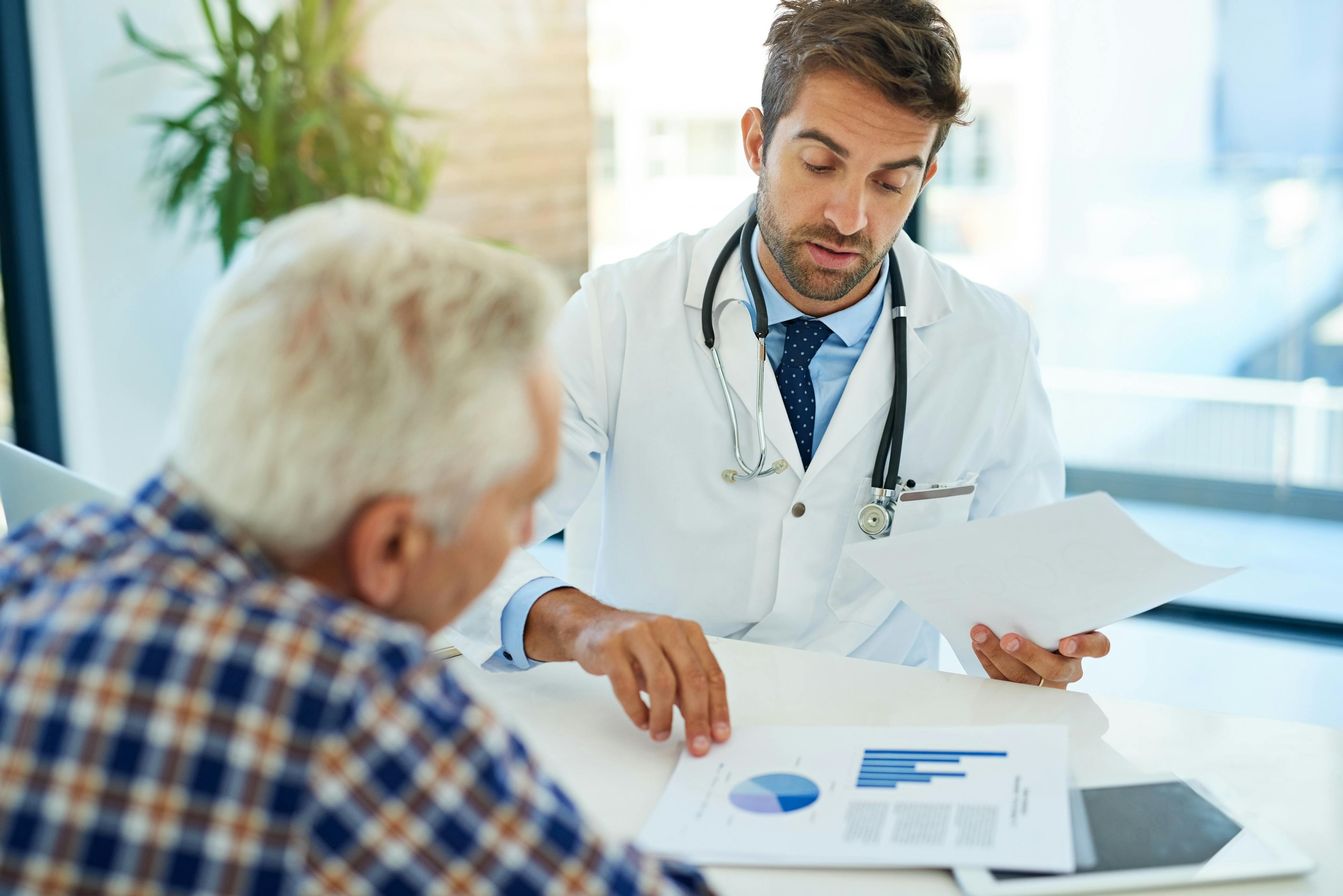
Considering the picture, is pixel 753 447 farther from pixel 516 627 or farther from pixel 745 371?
pixel 516 627

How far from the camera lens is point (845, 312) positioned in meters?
1.66

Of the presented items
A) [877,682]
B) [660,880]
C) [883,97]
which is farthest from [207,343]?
[883,97]

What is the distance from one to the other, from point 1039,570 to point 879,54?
76 centimetres

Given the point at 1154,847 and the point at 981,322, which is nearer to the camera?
the point at 1154,847

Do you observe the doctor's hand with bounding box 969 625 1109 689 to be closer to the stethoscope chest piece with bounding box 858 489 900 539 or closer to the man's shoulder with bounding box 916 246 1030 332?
the stethoscope chest piece with bounding box 858 489 900 539

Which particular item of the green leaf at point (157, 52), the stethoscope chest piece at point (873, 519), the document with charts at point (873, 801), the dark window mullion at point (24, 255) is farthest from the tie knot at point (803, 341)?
the dark window mullion at point (24, 255)

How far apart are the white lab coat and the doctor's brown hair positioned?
238mm

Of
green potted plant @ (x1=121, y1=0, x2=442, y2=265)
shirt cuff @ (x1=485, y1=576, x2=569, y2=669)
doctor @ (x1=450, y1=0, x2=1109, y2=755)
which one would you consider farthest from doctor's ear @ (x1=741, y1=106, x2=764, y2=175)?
green potted plant @ (x1=121, y1=0, x2=442, y2=265)

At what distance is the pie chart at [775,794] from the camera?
0.98 m

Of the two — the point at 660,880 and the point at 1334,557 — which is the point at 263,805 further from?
the point at 1334,557

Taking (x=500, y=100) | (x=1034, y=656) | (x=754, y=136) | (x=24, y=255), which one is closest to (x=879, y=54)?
(x=754, y=136)

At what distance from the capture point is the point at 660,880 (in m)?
0.75

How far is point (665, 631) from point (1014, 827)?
368mm

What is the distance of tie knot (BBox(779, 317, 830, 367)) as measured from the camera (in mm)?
1656
